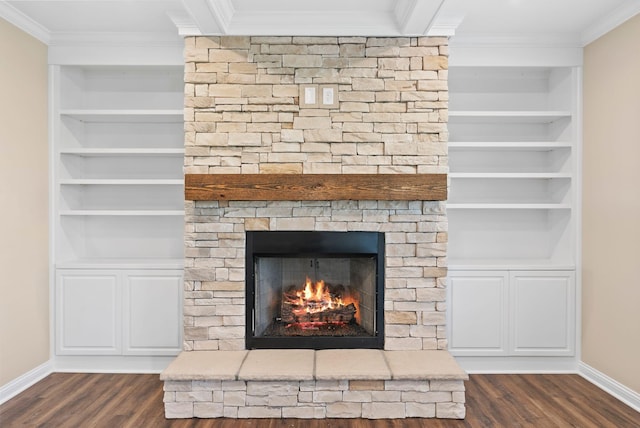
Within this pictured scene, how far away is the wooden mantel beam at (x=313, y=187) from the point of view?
3.27 m

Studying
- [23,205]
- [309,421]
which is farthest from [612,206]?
[23,205]

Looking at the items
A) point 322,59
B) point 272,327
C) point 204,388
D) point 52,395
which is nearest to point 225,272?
point 272,327

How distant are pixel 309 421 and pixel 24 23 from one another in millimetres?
3241

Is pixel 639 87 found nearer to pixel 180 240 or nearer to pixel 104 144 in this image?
pixel 180 240

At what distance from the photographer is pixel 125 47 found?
3.70 metres

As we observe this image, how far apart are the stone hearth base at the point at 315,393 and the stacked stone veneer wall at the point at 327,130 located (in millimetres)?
457

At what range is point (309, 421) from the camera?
2.91 meters

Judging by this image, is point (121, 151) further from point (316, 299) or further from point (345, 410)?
point (345, 410)

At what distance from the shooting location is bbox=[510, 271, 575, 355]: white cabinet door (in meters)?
3.73

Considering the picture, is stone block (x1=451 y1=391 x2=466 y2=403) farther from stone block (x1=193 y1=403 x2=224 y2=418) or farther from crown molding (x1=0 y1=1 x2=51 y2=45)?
crown molding (x1=0 y1=1 x2=51 y2=45)

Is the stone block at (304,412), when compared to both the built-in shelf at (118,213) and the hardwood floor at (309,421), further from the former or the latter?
the built-in shelf at (118,213)

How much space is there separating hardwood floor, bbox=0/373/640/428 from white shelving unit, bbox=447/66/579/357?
14.7 inches

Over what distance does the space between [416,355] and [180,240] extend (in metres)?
2.10

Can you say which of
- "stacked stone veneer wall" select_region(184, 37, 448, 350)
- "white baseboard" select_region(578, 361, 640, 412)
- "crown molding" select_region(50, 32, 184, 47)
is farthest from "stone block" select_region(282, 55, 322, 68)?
"white baseboard" select_region(578, 361, 640, 412)
